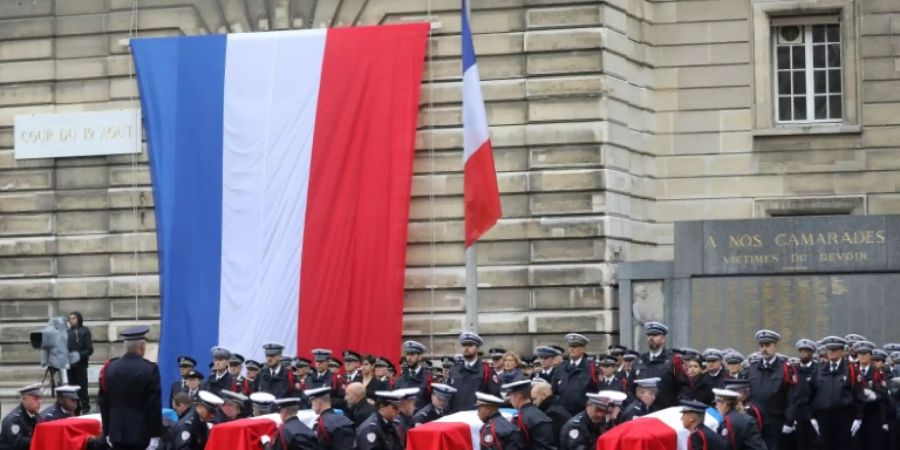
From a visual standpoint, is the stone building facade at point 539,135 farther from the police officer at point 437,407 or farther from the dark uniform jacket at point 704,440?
the dark uniform jacket at point 704,440

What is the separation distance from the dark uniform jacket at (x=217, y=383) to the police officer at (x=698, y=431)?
10772 millimetres

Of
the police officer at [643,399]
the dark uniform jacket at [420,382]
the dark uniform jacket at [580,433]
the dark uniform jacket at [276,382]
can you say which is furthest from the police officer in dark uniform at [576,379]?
the dark uniform jacket at [580,433]

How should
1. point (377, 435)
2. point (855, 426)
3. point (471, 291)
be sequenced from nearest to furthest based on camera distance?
point (377, 435) → point (855, 426) → point (471, 291)

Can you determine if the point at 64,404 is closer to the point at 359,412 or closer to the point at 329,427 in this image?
the point at 359,412

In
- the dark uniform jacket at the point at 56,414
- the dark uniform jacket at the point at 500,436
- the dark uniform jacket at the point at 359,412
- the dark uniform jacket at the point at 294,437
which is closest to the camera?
the dark uniform jacket at the point at 500,436

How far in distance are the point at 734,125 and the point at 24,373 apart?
43.7ft

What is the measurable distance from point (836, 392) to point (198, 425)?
8559mm

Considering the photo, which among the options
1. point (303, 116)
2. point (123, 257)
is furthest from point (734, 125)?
point (123, 257)

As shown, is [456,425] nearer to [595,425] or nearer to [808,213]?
[595,425]

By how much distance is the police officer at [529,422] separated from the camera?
2297 cm

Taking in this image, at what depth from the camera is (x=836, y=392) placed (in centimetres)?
2875

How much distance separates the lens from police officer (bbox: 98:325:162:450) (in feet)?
83.7

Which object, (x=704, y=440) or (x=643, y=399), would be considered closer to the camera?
(x=704, y=440)

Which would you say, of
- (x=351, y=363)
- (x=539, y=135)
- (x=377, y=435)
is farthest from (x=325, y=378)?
(x=539, y=135)
